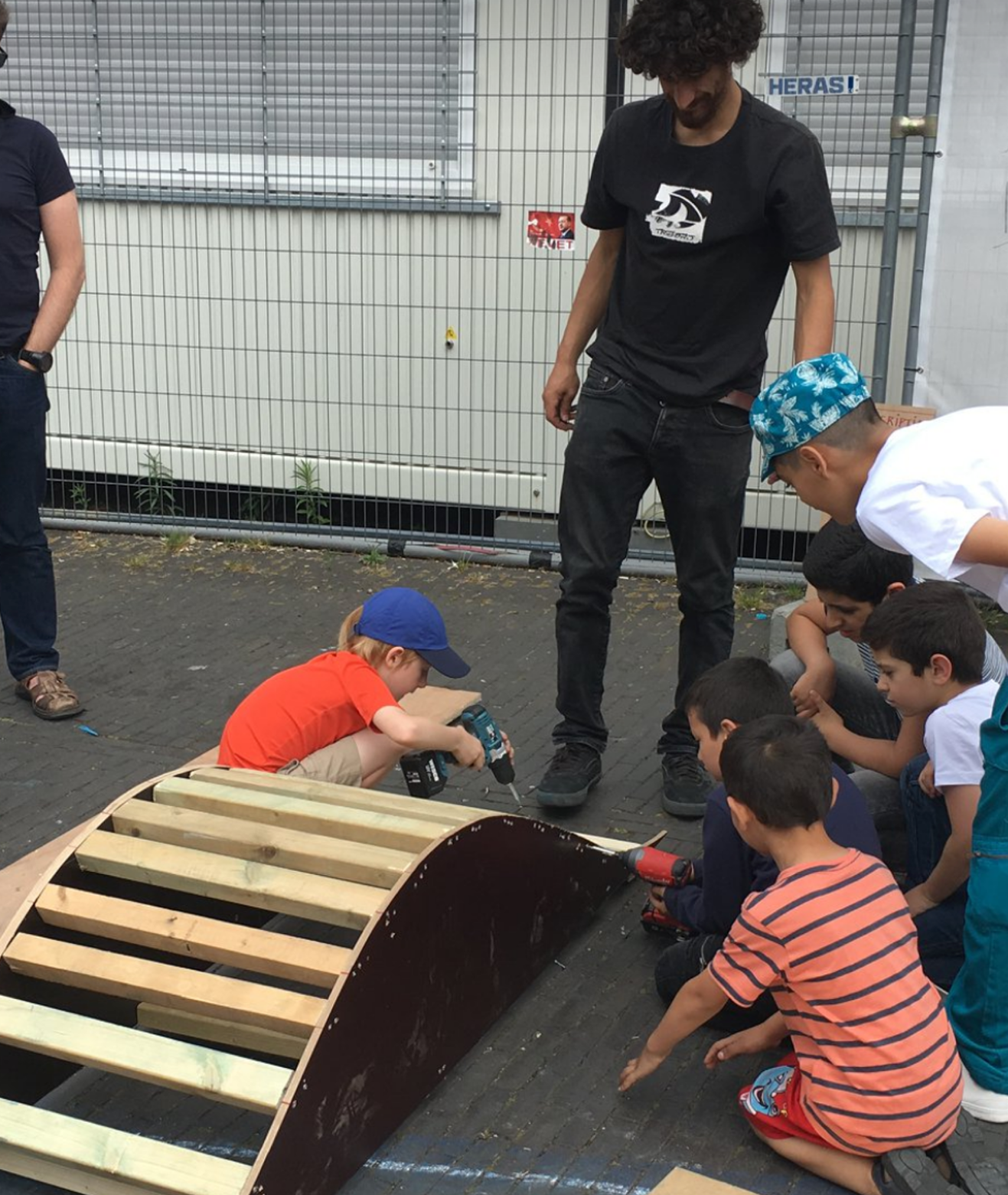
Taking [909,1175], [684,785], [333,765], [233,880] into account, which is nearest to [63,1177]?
[233,880]

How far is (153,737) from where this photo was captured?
5430 millimetres

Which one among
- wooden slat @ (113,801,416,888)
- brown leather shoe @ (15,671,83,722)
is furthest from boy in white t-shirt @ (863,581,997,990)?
brown leather shoe @ (15,671,83,722)

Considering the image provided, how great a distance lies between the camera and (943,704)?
356cm

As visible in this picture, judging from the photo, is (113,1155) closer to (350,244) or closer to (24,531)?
(24,531)

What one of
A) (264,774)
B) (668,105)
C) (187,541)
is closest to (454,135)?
(187,541)

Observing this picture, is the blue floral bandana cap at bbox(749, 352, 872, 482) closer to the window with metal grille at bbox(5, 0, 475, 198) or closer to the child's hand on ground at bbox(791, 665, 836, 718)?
the child's hand on ground at bbox(791, 665, 836, 718)

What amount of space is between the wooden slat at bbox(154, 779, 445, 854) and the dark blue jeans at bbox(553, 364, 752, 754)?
131 cm

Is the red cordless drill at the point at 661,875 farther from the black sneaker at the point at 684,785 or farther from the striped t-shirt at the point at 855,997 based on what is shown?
the striped t-shirt at the point at 855,997

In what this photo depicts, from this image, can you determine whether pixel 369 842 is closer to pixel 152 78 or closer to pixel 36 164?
pixel 36 164

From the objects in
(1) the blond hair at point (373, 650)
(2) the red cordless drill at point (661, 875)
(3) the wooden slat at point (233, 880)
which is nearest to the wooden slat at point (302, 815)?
(3) the wooden slat at point (233, 880)

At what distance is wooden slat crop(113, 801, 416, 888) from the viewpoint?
10.7ft

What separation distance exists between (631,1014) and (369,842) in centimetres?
80

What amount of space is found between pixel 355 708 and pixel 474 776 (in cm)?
116

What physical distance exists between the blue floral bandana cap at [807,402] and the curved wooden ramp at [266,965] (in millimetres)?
1135
